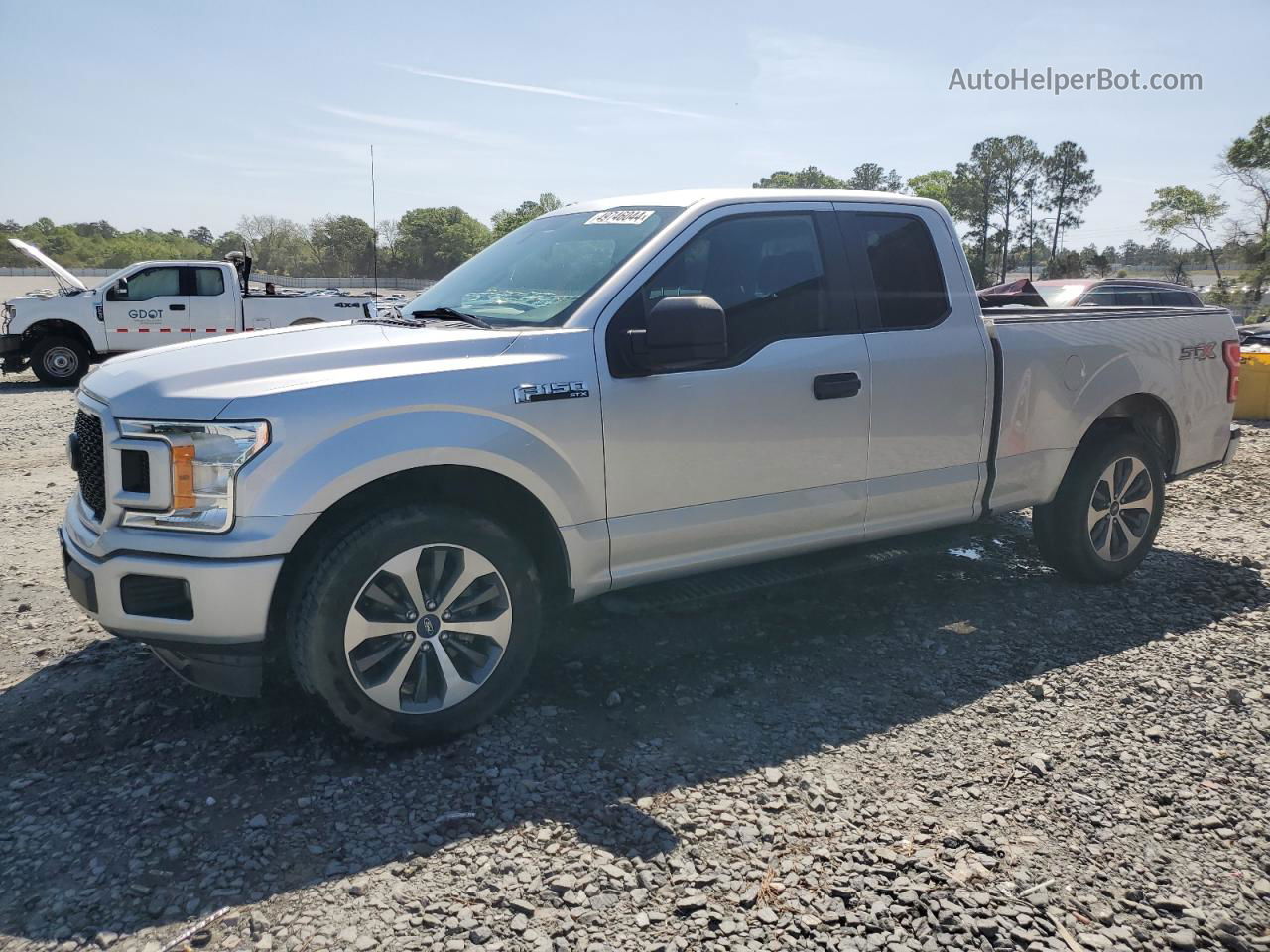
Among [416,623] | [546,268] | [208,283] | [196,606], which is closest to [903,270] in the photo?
[546,268]

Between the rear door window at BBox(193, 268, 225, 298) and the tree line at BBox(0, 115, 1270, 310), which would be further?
the tree line at BBox(0, 115, 1270, 310)

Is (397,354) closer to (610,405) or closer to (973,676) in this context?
(610,405)

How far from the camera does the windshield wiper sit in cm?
381

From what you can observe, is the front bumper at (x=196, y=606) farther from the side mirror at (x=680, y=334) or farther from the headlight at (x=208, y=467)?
the side mirror at (x=680, y=334)

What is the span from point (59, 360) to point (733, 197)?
15539 mm

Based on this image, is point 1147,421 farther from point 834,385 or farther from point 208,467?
point 208,467

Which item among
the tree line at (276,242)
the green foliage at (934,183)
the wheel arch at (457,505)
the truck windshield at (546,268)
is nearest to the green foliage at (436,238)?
the tree line at (276,242)

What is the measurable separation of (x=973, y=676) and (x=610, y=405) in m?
1.99

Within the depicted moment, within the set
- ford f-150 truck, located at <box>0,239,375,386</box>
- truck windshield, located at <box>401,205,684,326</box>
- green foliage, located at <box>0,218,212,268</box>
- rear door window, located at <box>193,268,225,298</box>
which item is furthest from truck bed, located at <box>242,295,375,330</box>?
green foliage, located at <box>0,218,212,268</box>

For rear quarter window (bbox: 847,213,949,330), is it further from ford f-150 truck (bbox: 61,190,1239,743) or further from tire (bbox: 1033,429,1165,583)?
tire (bbox: 1033,429,1165,583)

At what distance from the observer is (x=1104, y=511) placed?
Result: 5172 mm

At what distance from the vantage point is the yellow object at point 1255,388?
477 inches

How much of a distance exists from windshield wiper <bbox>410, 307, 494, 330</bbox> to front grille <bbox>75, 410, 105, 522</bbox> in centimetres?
135

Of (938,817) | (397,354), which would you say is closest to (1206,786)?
(938,817)
